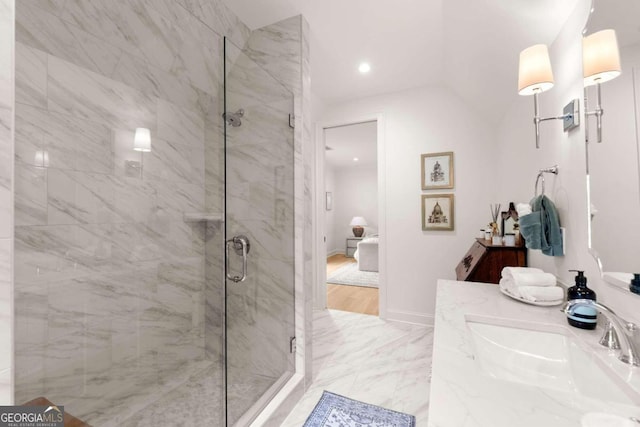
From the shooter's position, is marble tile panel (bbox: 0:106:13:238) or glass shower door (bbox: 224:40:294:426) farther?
glass shower door (bbox: 224:40:294:426)

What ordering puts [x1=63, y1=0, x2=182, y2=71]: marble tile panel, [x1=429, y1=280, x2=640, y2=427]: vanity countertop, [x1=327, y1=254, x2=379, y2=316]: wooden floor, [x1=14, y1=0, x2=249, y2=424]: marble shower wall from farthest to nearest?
[x1=327, y1=254, x2=379, y2=316]: wooden floor → [x1=63, y1=0, x2=182, y2=71]: marble tile panel → [x1=14, y1=0, x2=249, y2=424]: marble shower wall → [x1=429, y1=280, x2=640, y2=427]: vanity countertop

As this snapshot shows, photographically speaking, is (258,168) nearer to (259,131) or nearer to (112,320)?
(259,131)

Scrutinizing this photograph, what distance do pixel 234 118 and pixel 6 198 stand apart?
112cm

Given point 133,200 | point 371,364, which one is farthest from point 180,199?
point 371,364

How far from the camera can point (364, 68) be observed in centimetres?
257

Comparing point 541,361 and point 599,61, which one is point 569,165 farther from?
point 541,361

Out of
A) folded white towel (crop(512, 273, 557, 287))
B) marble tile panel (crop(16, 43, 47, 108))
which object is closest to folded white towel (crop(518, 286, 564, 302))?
folded white towel (crop(512, 273, 557, 287))

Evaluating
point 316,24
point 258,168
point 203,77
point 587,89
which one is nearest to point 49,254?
point 258,168

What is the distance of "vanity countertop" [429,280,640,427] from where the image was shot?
0.56 m

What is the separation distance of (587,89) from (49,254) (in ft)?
8.40

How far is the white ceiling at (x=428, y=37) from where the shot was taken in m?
1.53

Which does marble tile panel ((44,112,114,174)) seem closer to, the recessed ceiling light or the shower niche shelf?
the shower niche shelf

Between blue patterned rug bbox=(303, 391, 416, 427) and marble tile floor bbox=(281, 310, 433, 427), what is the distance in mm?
45

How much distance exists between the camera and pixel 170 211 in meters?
1.96
